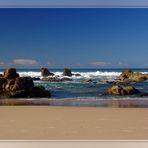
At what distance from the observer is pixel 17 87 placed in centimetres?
382

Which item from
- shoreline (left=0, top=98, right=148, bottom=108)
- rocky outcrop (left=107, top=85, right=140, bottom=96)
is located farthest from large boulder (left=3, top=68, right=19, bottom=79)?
rocky outcrop (left=107, top=85, right=140, bottom=96)

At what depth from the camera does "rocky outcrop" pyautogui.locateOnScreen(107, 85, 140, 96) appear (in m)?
3.74

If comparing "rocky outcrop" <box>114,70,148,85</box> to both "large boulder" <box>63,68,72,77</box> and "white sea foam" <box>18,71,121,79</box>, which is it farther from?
"large boulder" <box>63,68,72,77</box>

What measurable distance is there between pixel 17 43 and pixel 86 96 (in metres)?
0.85

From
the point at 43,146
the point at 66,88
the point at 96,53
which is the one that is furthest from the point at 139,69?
the point at 43,146

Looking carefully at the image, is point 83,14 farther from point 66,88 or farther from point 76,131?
point 76,131

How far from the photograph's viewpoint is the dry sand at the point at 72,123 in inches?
136

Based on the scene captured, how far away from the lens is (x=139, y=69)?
3.77 metres

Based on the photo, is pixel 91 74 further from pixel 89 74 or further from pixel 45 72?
pixel 45 72

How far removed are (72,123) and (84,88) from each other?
393 millimetres

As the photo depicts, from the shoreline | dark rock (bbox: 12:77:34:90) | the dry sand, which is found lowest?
the dry sand

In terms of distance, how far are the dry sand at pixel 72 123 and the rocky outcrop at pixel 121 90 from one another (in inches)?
6.1

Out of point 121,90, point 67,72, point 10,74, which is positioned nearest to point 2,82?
point 10,74

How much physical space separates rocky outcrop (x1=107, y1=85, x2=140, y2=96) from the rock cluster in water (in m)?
0.61
